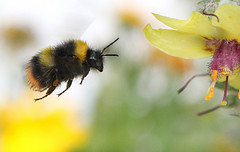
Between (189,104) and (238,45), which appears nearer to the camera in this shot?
(238,45)

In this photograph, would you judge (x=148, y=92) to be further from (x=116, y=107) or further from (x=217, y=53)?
(x=217, y=53)

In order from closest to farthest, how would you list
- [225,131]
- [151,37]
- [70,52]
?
[151,37]
[70,52]
[225,131]

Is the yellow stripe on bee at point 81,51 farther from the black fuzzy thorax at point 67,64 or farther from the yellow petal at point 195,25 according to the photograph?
the yellow petal at point 195,25

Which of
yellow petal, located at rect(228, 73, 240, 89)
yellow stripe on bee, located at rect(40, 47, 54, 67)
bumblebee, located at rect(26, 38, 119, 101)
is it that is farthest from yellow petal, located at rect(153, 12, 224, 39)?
yellow stripe on bee, located at rect(40, 47, 54, 67)

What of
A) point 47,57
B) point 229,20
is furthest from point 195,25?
point 47,57

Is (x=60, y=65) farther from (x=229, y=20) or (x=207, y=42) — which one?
(x=229, y=20)

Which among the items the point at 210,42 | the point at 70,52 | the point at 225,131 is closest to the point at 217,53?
the point at 210,42

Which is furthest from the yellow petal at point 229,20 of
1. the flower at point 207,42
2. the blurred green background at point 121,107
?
the blurred green background at point 121,107

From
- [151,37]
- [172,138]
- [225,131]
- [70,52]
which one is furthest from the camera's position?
[172,138]
